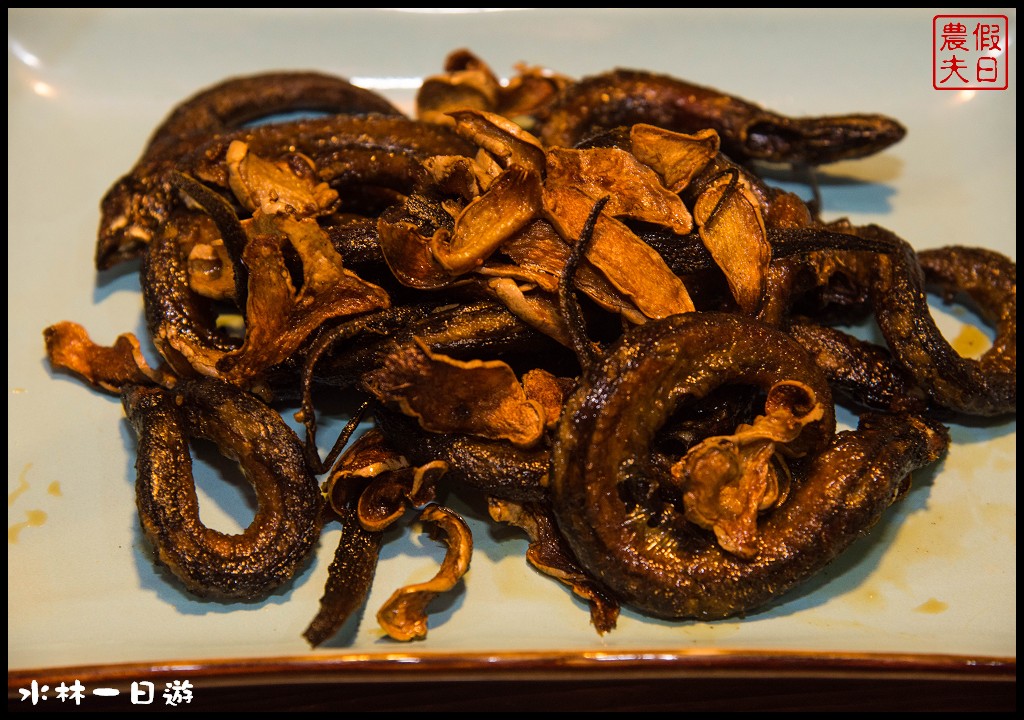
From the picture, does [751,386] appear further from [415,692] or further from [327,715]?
[327,715]

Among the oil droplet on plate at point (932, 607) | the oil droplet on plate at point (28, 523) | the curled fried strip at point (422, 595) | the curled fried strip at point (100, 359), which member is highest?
the curled fried strip at point (100, 359)

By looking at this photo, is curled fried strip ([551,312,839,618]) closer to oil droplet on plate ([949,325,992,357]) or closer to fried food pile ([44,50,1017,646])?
fried food pile ([44,50,1017,646])

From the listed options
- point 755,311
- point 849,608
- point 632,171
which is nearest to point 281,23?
point 632,171

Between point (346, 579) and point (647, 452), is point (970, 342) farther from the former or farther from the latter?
point (346, 579)

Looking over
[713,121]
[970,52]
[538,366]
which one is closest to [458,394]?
[538,366]

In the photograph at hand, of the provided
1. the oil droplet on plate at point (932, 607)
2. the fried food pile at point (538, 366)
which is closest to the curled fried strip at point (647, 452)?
the fried food pile at point (538, 366)

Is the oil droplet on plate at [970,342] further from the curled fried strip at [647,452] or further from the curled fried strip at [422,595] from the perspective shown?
the curled fried strip at [422,595]

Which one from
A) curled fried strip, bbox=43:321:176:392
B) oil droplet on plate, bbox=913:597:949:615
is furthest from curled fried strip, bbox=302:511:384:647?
oil droplet on plate, bbox=913:597:949:615

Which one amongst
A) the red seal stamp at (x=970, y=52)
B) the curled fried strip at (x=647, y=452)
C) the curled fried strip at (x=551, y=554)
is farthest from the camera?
the red seal stamp at (x=970, y=52)
